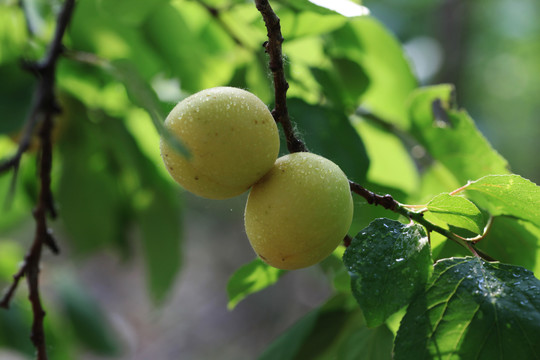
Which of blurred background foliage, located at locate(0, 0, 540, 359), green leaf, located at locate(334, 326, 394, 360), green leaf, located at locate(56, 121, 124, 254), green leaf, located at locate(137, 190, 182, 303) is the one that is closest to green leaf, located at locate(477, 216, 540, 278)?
blurred background foliage, located at locate(0, 0, 540, 359)

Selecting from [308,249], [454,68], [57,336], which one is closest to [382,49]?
[308,249]

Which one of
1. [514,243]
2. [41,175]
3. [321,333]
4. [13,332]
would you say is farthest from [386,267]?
[13,332]

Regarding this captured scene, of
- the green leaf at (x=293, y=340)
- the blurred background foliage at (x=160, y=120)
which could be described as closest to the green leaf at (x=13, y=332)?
the blurred background foliage at (x=160, y=120)

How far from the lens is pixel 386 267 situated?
0.33m

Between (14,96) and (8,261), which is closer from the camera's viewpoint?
(14,96)

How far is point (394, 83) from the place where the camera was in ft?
2.41

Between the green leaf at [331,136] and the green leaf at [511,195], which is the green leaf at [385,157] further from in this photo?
the green leaf at [511,195]

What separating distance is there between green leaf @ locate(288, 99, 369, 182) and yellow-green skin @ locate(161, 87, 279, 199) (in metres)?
0.15

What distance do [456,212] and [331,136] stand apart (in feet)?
0.60

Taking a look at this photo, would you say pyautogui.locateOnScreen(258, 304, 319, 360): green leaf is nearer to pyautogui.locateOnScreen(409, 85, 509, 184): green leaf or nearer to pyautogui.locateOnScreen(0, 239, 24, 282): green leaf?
pyautogui.locateOnScreen(409, 85, 509, 184): green leaf

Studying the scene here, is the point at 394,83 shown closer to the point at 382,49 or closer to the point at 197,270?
the point at 382,49

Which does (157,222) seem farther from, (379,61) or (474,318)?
(474,318)

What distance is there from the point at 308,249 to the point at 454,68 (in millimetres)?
1445

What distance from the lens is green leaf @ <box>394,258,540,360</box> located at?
324 mm
